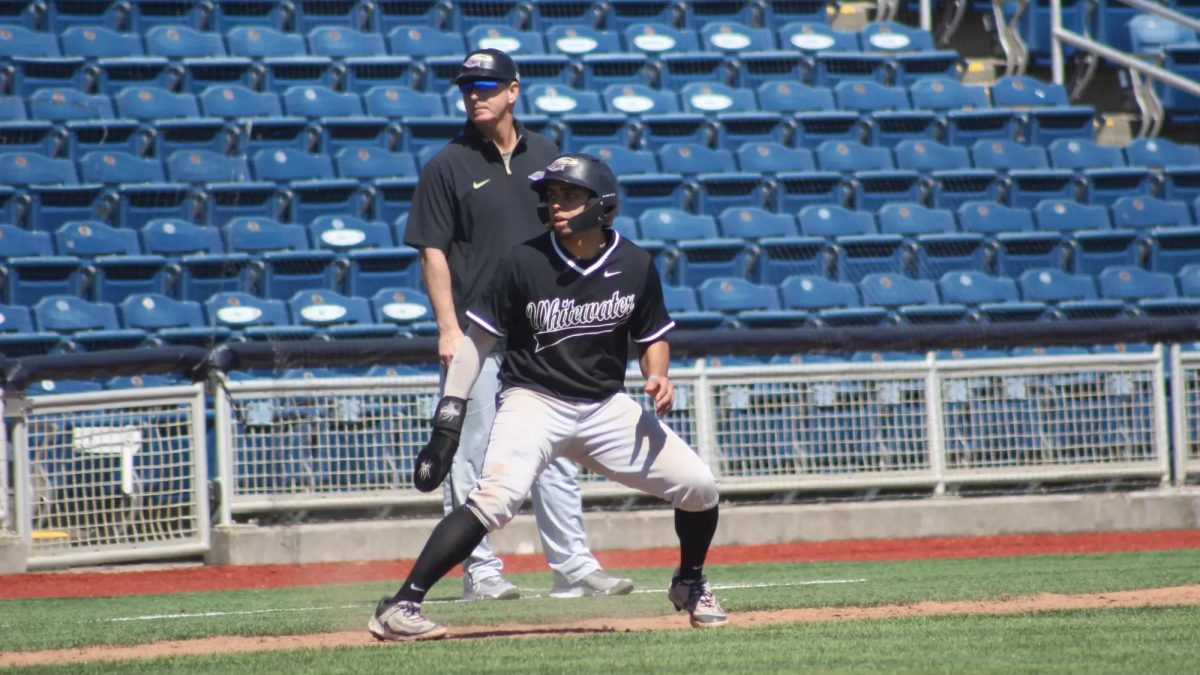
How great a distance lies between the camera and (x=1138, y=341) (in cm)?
1006

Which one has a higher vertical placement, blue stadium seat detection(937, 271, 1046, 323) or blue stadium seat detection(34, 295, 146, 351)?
blue stadium seat detection(34, 295, 146, 351)

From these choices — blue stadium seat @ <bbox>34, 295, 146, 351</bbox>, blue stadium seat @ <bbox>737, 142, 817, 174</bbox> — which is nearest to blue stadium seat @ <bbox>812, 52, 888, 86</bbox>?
blue stadium seat @ <bbox>737, 142, 817, 174</bbox>

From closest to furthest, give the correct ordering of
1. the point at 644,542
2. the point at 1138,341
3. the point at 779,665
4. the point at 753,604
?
1. the point at 779,665
2. the point at 753,604
3. the point at 644,542
4. the point at 1138,341

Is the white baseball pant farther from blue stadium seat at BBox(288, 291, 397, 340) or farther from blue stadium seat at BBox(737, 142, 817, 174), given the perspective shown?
blue stadium seat at BBox(737, 142, 817, 174)

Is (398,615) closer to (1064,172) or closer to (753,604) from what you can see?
(753,604)

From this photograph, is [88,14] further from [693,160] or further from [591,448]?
[591,448]

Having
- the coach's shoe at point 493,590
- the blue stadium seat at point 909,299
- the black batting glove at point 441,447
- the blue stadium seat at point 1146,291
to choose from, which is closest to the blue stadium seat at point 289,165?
the blue stadium seat at point 909,299

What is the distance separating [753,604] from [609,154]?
25.3ft

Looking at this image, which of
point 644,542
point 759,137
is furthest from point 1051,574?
point 759,137

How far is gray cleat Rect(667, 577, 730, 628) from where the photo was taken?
16.8ft

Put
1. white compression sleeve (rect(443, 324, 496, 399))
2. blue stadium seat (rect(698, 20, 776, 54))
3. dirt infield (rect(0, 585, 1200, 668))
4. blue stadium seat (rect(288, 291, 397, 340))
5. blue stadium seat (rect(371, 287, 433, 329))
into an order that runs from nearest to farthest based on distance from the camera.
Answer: dirt infield (rect(0, 585, 1200, 668)) → white compression sleeve (rect(443, 324, 496, 399)) → blue stadium seat (rect(288, 291, 397, 340)) → blue stadium seat (rect(371, 287, 433, 329)) → blue stadium seat (rect(698, 20, 776, 54))

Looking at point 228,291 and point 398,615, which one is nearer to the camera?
point 398,615

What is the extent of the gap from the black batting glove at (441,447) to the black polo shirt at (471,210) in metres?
1.20

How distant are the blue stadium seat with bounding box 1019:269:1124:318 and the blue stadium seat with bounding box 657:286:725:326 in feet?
9.45
